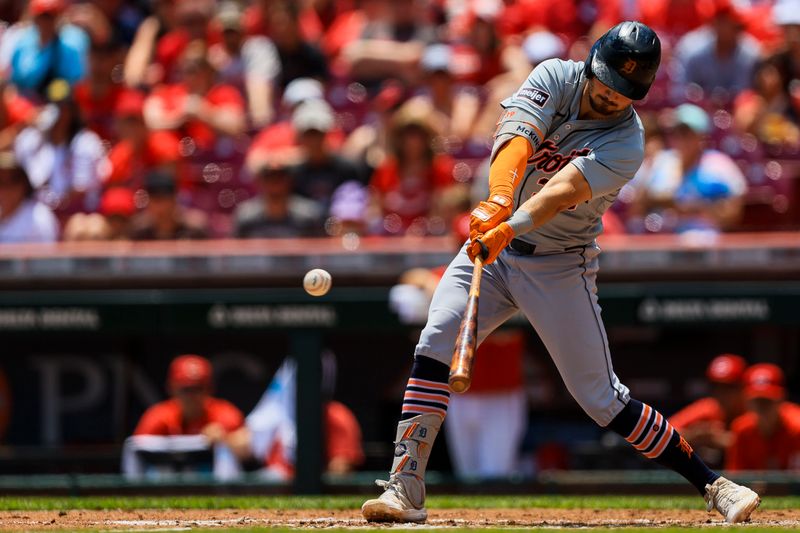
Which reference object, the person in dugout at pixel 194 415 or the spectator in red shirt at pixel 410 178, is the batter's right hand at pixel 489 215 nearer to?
the person in dugout at pixel 194 415

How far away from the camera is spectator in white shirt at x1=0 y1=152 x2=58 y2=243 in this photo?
27.8ft

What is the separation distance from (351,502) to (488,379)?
1.76m

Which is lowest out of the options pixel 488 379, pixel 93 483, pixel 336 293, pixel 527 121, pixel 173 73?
pixel 93 483

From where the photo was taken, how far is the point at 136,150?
30.2ft

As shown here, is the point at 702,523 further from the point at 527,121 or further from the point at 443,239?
the point at 443,239

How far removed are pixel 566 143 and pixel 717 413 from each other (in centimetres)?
321

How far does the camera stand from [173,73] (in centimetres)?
1041

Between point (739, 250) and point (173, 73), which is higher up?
point (173, 73)

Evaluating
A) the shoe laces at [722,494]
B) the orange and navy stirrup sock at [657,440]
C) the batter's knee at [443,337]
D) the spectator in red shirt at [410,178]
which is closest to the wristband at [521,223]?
the batter's knee at [443,337]

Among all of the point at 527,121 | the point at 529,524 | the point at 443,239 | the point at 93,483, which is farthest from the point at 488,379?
the point at 527,121

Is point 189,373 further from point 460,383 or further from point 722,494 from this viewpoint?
point 460,383

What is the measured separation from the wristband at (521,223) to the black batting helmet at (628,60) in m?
0.52

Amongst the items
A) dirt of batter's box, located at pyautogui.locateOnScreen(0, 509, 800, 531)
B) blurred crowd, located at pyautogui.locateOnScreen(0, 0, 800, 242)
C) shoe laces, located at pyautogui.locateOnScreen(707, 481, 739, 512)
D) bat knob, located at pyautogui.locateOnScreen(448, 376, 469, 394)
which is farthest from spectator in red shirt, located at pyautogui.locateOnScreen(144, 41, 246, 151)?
bat knob, located at pyautogui.locateOnScreen(448, 376, 469, 394)

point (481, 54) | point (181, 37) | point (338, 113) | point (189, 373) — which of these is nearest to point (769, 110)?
point (481, 54)
